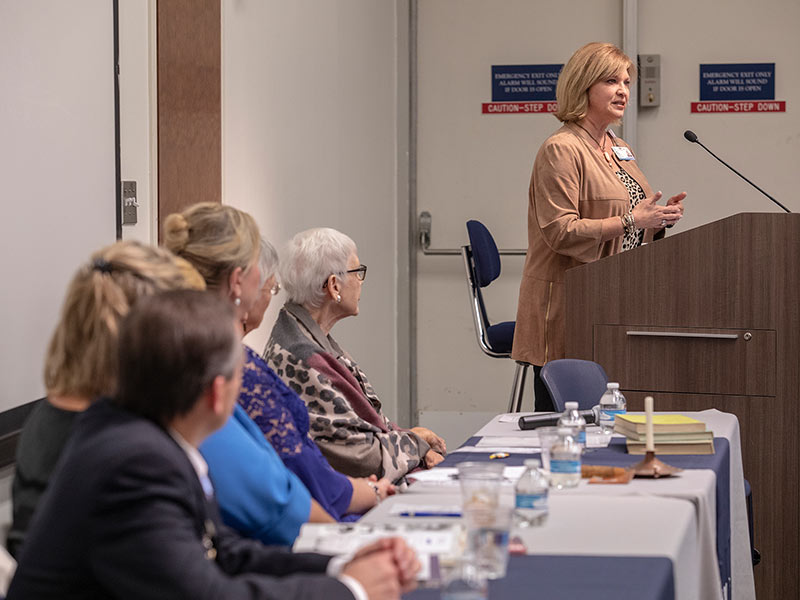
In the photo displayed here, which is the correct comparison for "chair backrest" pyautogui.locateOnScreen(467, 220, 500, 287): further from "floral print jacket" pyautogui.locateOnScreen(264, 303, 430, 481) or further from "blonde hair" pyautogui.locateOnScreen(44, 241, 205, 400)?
"blonde hair" pyautogui.locateOnScreen(44, 241, 205, 400)

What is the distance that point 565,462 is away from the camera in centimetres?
203

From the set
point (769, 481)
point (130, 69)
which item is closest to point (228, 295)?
point (130, 69)

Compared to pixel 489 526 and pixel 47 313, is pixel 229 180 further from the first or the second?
pixel 489 526

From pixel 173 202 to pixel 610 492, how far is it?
1.71m

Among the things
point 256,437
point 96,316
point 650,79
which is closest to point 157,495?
point 96,316

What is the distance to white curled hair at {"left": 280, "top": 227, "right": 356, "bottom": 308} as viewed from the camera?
9.16 ft

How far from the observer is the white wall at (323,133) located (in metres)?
3.71

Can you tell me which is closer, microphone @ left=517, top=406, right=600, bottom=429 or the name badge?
microphone @ left=517, top=406, right=600, bottom=429

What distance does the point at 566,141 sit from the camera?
379 cm

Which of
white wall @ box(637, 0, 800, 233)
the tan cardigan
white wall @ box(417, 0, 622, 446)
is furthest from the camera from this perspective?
white wall @ box(417, 0, 622, 446)

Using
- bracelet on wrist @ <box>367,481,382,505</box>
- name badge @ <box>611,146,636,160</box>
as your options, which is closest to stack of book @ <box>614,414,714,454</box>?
bracelet on wrist @ <box>367,481,382,505</box>

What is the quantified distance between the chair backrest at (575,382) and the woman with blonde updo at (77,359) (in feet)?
5.92

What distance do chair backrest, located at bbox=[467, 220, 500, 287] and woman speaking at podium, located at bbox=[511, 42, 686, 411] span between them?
1244 mm

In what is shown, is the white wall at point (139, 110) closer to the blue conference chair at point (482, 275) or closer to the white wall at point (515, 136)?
the blue conference chair at point (482, 275)
